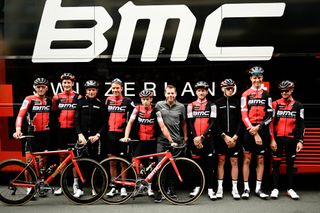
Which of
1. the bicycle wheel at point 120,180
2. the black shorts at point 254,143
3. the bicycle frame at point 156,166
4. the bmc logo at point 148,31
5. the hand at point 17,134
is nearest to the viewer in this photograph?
the bicycle frame at point 156,166

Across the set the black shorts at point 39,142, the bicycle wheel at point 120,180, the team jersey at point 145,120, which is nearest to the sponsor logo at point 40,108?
the black shorts at point 39,142

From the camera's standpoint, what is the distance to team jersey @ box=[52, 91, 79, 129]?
646 cm

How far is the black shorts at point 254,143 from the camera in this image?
6312mm

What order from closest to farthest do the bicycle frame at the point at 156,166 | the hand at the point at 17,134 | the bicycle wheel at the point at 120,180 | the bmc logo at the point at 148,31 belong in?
1. the bicycle frame at the point at 156,166
2. the bicycle wheel at the point at 120,180
3. the hand at the point at 17,134
4. the bmc logo at the point at 148,31

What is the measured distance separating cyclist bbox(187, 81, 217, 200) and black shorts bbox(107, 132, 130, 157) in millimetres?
1214

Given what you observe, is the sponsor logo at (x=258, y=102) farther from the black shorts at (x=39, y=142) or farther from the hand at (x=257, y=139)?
the black shorts at (x=39, y=142)

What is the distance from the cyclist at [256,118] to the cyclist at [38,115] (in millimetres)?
3443

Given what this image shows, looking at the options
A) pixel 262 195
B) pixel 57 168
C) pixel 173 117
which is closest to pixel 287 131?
pixel 262 195

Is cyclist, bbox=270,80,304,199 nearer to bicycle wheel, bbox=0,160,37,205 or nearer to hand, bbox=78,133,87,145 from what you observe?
hand, bbox=78,133,87,145

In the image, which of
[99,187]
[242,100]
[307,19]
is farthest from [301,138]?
[99,187]

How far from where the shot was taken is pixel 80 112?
6.45 meters

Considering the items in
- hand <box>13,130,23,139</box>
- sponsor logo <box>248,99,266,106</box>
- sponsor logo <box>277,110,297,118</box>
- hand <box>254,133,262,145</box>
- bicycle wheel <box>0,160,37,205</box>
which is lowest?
bicycle wheel <box>0,160,37,205</box>

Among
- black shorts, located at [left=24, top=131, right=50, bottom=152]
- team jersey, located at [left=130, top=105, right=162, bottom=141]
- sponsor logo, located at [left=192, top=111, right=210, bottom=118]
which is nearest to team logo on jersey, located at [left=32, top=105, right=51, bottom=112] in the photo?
black shorts, located at [left=24, top=131, right=50, bottom=152]

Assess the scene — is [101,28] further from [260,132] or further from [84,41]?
[260,132]
